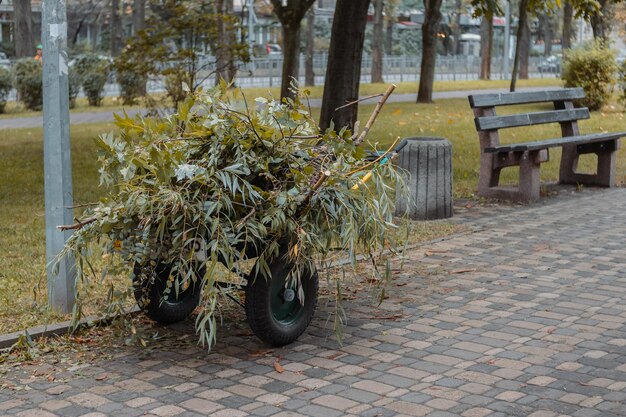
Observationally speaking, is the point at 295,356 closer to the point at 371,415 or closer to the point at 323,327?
the point at 323,327

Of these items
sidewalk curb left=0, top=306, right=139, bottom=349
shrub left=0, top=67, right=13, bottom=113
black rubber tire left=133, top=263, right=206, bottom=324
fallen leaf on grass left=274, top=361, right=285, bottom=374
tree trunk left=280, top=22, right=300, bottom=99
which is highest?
tree trunk left=280, top=22, right=300, bottom=99

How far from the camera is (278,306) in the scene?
582 centimetres

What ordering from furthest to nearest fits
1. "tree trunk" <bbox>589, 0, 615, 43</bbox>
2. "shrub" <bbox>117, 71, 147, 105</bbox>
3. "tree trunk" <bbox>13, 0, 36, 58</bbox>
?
1. "tree trunk" <bbox>13, 0, 36, 58</bbox>
2. "tree trunk" <bbox>589, 0, 615, 43</bbox>
3. "shrub" <bbox>117, 71, 147, 105</bbox>

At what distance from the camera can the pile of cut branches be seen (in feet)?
18.0

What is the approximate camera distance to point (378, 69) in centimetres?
4497

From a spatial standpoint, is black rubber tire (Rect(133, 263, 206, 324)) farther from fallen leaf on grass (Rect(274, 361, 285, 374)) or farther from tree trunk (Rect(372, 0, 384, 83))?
tree trunk (Rect(372, 0, 384, 83))

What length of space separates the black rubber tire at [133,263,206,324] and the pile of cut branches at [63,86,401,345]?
96 millimetres

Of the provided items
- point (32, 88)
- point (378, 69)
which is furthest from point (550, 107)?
point (378, 69)

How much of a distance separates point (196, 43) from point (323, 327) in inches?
486

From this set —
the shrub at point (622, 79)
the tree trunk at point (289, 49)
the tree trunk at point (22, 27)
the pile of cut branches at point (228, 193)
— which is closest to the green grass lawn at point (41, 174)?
the shrub at point (622, 79)

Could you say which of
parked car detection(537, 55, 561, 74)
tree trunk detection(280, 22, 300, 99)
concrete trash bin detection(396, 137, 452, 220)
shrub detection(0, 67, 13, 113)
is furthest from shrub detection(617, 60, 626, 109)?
parked car detection(537, 55, 561, 74)

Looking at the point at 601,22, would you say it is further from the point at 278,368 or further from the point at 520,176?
the point at 278,368

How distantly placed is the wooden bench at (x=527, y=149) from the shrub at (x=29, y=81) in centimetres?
1939

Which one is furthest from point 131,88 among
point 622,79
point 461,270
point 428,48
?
point 461,270
